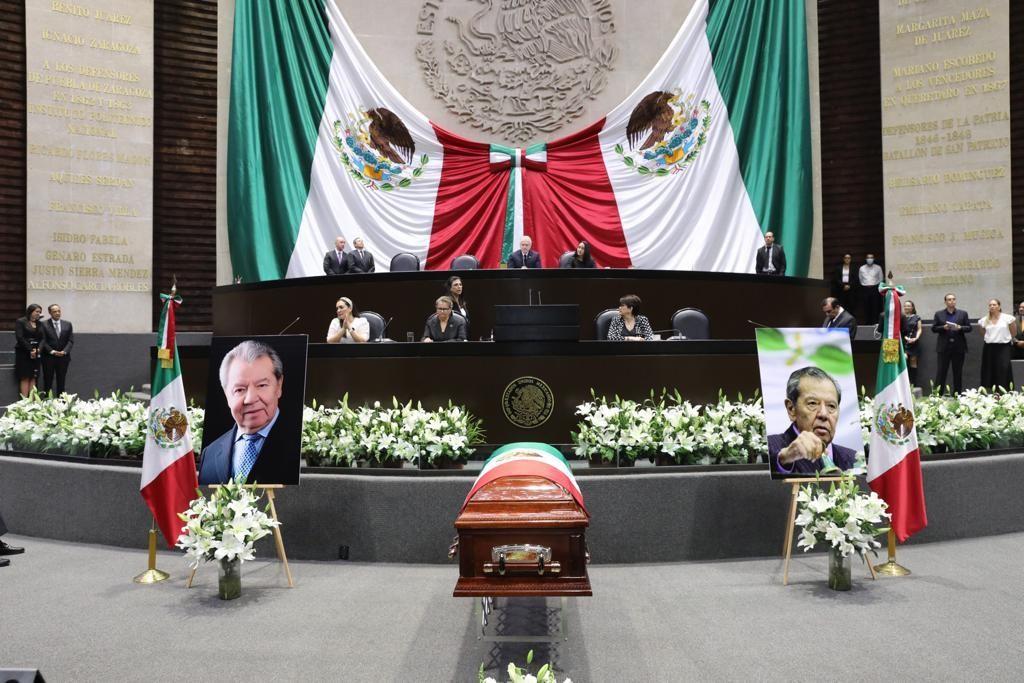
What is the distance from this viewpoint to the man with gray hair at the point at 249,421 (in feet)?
15.9

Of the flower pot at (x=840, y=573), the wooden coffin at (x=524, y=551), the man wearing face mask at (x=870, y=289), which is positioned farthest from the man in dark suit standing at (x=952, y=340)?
the wooden coffin at (x=524, y=551)

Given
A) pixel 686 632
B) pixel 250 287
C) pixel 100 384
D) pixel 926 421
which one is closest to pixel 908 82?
pixel 926 421

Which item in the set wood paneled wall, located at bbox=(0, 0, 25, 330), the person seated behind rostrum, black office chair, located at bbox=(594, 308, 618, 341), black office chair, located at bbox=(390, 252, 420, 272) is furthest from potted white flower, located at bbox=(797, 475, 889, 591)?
wood paneled wall, located at bbox=(0, 0, 25, 330)

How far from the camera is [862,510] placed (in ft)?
14.6

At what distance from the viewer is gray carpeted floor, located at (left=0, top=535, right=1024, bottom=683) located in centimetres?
337

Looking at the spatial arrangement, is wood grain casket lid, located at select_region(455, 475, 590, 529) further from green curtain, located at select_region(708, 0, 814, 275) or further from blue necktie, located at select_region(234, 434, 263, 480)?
green curtain, located at select_region(708, 0, 814, 275)

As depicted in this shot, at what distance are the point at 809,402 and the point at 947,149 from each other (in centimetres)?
893

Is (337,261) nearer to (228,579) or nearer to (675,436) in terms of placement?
(675,436)

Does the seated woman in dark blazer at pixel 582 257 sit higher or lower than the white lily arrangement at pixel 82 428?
higher

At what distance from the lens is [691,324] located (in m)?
8.07

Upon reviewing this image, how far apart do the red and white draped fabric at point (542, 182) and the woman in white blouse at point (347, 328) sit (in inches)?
197

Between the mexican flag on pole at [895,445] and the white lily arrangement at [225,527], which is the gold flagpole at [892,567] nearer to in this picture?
the mexican flag on pole at [895,445]

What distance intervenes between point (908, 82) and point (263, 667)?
40.8 ft

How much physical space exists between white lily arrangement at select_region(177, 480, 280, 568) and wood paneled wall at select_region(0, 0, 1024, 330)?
29.4 feet
